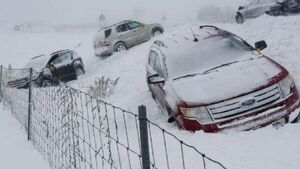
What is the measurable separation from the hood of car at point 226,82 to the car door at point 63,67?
1358cm

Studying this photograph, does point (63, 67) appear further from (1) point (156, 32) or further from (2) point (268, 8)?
(2) point (268, 8)

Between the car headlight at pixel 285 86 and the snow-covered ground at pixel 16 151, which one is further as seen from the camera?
the snow-covered ground at pixel 16 151

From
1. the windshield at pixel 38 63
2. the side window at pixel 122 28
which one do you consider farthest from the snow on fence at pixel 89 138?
the side window at pixel 122 28

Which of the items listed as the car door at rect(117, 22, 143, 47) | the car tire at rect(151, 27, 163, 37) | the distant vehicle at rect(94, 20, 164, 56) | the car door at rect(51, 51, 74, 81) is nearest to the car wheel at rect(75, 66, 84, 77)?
the car door at rect(51, 51, 74, 81)

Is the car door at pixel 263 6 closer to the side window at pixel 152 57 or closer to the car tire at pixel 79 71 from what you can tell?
the car tire at pixel 79 71

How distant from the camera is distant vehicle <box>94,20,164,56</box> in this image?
23406 mm

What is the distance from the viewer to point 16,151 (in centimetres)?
787

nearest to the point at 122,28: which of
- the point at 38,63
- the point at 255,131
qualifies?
the point at 38,63

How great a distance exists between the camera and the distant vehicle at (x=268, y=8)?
19547mm

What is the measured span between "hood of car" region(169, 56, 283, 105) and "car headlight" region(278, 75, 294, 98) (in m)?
0.14

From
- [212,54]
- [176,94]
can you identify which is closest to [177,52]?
[212,54]

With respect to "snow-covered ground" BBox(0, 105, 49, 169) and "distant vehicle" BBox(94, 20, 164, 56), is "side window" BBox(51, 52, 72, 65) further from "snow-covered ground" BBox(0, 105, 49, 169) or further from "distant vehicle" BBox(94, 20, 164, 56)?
"snow-covered ground" BBox(0, 105, 49, 169)

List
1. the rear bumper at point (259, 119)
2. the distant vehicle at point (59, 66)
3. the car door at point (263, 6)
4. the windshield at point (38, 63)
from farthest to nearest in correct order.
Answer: the car door at point (263, 6) < the windshield at point (38, 63) < the distant vehicle at point (59, 66) < the rear bumper at point (259, 119)

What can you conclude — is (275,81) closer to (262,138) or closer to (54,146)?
(262,138)
